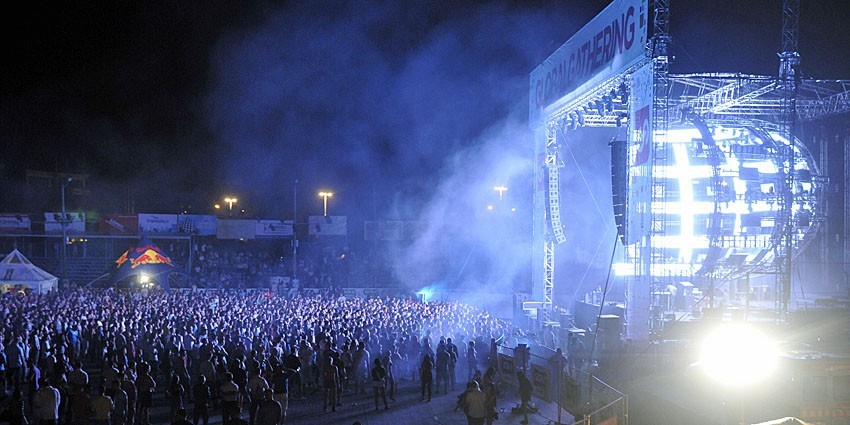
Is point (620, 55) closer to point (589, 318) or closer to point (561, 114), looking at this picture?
point (561, 114)

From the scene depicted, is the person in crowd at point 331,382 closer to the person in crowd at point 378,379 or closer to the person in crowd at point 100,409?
the person in crowd at point 378,379

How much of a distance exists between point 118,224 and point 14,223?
509 centimetres

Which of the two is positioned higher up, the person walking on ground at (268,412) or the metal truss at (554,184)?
the metal truss at (554,184)

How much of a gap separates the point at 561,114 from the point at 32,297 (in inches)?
769

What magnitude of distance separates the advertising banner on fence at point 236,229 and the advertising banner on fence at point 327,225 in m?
3.46

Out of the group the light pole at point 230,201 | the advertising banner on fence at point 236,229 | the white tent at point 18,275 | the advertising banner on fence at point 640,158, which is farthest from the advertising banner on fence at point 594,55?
the light pole at point 230,201

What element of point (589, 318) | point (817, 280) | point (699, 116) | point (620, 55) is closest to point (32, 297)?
point (589, 318)

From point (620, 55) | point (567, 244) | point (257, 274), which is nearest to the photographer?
point (620, 55)

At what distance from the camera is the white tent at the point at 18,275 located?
2667 cm

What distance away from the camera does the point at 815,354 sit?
10.5 meters

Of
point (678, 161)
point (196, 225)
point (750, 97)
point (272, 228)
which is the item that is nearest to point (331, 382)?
point (678, 161)

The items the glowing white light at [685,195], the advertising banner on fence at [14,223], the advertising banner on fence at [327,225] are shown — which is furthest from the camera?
the advertising banner on fence at [327,225]

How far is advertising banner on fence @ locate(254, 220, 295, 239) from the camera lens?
37.9 meters

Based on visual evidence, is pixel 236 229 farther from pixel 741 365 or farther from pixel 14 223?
pixel 741 365
